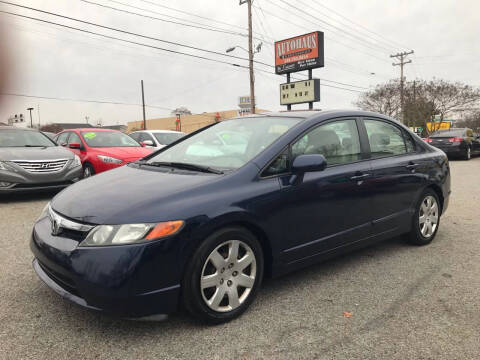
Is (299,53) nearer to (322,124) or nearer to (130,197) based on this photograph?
(322,124)

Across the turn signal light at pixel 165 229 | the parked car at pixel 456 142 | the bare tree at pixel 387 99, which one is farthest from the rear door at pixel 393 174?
the bare tree at pixel 387 99

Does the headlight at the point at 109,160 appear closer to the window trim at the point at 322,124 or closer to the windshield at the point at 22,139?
the windshield at the point at 22,139

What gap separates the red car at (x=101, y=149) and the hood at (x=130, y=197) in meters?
5.29

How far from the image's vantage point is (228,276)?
105 inches

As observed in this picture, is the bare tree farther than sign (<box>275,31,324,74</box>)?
Yes

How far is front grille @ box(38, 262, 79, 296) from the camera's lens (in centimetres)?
242

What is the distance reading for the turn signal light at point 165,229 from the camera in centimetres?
235

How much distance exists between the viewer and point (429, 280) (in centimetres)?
342

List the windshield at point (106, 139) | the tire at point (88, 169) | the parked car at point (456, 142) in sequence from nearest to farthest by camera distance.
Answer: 1. the tire at point (88, 169)
2. the windshield at point (106, 139)
3. the parked car at point (456, 142)

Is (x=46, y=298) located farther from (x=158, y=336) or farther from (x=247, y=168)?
(x=247, y=168)

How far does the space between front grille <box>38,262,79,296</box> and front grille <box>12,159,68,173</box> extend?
16.5ft

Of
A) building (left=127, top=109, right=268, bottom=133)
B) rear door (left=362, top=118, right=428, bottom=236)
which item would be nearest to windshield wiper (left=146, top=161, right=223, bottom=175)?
rear door (left=362, top=118, right=428, bottom=236)

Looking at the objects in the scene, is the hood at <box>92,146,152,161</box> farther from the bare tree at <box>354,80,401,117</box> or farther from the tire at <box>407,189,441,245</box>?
the bare tree at <box>354,80,401,117</box>

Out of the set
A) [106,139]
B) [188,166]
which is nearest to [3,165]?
[106,139]
